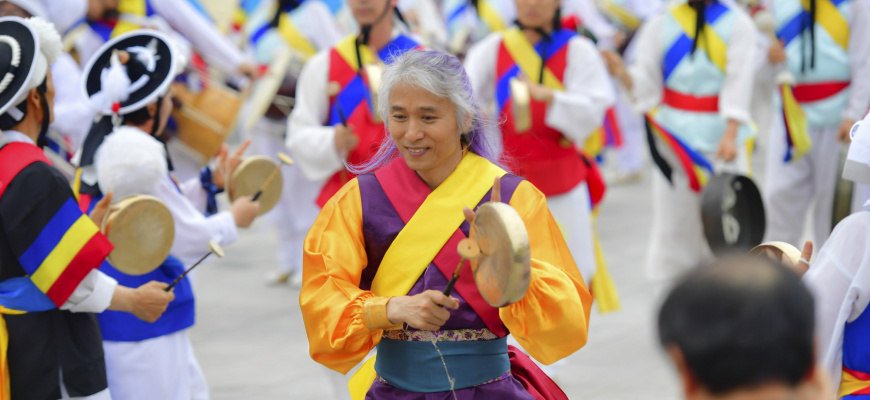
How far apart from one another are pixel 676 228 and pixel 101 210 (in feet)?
11.1

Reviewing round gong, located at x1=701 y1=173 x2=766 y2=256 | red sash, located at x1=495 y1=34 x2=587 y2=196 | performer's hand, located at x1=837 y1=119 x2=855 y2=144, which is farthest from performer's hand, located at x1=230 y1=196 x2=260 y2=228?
performer's hand, located at x1=837 y1=119 x2=855 y2=144

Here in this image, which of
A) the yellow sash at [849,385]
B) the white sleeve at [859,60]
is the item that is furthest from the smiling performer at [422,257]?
the white sleeve at [859,60]

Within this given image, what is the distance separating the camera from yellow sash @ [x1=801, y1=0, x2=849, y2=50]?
17.5 feet

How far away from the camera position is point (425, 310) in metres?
2.23

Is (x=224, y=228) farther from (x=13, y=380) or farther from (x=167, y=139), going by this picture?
(x=167, y=139)

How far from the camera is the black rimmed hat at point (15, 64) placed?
9.17 feet

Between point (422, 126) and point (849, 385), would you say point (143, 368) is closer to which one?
point (422, 126)

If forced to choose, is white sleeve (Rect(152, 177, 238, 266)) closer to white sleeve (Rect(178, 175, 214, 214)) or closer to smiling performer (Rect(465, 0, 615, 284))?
white sleeve (Rect(178, 175, 214, 214))

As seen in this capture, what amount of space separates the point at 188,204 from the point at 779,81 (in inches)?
135

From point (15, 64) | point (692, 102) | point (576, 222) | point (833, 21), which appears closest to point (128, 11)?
point (576, 222)

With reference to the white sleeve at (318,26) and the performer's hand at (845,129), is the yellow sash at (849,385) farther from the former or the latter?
the white sleeve at (318,26)

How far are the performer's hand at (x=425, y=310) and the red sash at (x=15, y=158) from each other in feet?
3.83

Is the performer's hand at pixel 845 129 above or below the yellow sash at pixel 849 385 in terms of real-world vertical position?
below

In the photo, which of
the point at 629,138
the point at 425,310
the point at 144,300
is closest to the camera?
the point at 425,310
